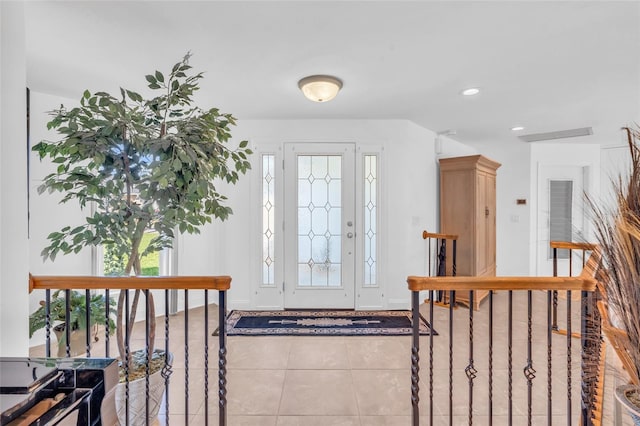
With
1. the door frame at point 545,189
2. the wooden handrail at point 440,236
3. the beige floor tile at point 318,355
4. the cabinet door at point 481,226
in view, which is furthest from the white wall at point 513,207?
the beige floor tile at point 318,355

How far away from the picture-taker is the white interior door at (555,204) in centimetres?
501

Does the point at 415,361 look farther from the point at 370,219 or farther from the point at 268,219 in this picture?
the point at 268,219

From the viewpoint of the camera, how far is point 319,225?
3859mm

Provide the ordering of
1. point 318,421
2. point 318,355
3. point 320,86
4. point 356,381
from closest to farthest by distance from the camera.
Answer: point 318,421 < point 356,381 < point 320,86 < point 318,355

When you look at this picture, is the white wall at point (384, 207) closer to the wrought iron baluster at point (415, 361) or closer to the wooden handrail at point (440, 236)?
the wooden handrail at point (440, 236)

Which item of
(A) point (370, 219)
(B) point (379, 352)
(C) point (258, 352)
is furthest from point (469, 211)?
(C) point (258, 352)

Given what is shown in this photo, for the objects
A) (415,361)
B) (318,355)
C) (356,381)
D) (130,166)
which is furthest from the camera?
(318,355)

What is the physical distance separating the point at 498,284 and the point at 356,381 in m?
1.34

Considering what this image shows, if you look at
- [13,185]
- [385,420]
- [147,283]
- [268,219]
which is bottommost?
[385,420]

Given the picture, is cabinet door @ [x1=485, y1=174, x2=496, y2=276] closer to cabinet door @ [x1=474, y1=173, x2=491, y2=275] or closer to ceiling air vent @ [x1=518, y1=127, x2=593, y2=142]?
cabinet door @ [x1=474, y1=173, x2=491, y2=275]

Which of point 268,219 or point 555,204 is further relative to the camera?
point 555,204

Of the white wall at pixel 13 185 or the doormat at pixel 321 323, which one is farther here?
the doormat at pixel 321 323

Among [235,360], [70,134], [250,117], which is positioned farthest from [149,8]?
[235,360]

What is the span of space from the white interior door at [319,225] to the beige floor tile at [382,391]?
146 centimetres
